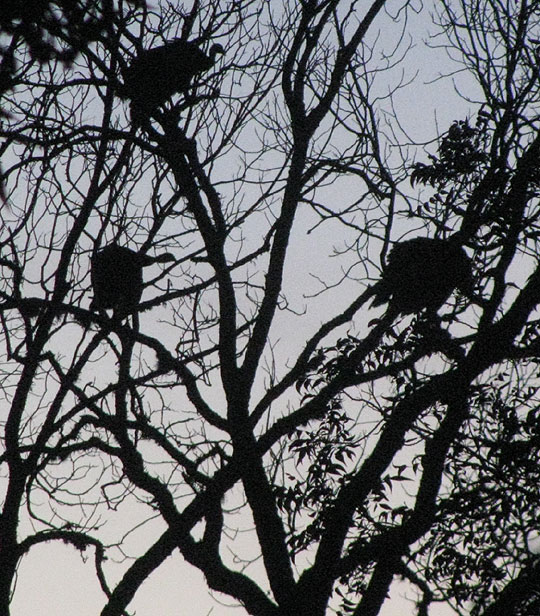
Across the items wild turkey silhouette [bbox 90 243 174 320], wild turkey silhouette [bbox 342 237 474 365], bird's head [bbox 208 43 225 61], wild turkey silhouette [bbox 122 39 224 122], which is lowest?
wild turkey silhouette [bbox 342 237 474 365]

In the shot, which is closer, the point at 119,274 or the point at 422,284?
the point at 422,284

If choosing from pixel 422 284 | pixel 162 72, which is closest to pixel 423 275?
pixel 422 284

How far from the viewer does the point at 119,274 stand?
6613 millimetres

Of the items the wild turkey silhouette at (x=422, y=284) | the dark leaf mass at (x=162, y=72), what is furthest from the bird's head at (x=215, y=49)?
the wild turkey silhouette at (x=422, y=284)

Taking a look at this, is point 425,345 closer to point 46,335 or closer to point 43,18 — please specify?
point 46,335

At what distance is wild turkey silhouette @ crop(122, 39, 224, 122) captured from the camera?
563 cm

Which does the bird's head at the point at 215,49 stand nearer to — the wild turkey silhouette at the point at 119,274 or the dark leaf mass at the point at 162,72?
the dark leaf mass at the point at 162,72

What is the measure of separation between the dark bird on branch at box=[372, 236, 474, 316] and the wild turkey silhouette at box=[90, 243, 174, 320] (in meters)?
1.69

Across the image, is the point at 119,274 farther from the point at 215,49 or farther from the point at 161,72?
the point at 215,49

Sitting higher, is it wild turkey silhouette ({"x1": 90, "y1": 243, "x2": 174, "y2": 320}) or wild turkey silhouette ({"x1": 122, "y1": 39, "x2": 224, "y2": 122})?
wild turkey silhouette ({"x1": 122, "y1": 39, "x2": 224, "y2": 122})

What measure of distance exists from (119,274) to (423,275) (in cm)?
255

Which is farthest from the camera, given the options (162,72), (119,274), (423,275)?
(119,274)

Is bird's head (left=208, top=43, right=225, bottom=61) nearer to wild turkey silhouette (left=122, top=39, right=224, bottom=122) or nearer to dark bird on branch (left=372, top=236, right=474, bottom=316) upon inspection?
wild turkey silhouette (left=122, top=39, right=224, bottom=122)

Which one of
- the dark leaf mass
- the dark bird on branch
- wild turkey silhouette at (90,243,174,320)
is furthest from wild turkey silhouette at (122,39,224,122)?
the dark bird on branch
